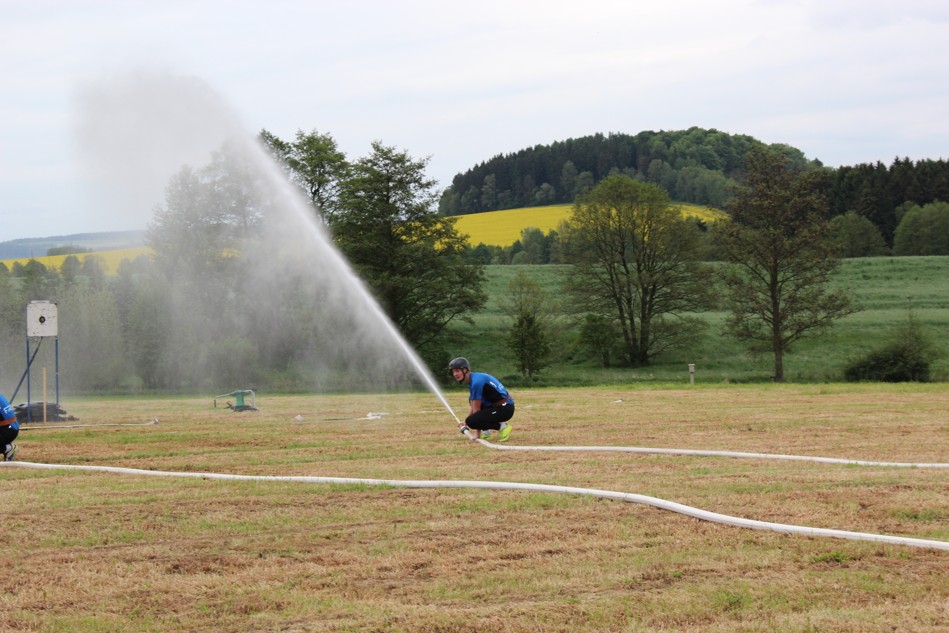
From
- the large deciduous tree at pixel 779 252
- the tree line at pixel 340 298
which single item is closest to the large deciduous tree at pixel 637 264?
the tree line at pixel 340 298

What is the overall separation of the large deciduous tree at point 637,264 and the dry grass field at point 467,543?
4744 cm

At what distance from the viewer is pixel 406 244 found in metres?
53.3

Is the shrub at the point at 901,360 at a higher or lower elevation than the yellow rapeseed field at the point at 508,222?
lower

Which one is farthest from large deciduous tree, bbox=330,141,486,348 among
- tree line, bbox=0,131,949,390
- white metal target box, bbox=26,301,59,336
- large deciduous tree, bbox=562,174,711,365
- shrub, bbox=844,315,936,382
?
white metal target box, bbox=26,301,59,336

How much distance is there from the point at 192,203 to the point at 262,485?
96.6 ft

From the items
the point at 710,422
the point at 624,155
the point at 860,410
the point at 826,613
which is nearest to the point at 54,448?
the point at 710,422

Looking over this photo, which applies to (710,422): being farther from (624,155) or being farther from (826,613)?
(624,155)

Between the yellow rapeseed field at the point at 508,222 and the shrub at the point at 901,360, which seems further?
the yellow rapeseed field at the point at 508,222

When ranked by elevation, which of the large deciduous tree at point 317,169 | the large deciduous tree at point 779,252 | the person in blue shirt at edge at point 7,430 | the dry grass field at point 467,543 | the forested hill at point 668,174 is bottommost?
the dry grass field at point 467,543

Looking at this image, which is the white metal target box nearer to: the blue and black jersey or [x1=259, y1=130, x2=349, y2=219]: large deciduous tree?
the blue and black jersey

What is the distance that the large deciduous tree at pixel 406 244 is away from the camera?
52.4 meters

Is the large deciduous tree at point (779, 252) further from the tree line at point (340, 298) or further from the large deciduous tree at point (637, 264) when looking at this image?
the large deciduous tree at point (637, 264)

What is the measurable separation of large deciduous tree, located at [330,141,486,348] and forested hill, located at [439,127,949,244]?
54.0m

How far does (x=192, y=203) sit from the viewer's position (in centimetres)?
3941
